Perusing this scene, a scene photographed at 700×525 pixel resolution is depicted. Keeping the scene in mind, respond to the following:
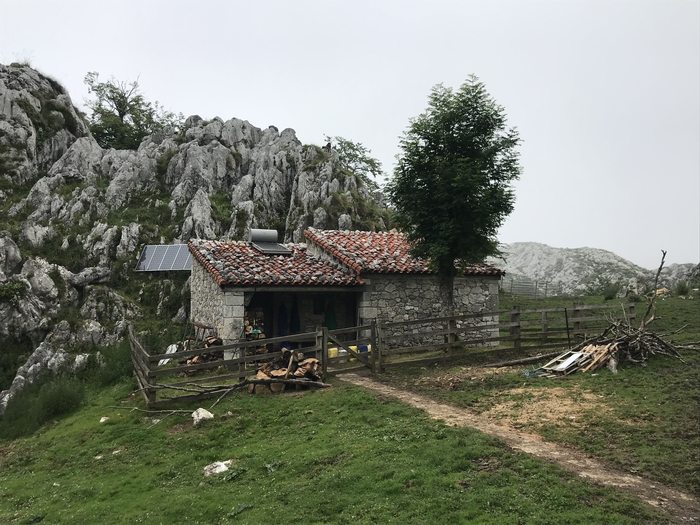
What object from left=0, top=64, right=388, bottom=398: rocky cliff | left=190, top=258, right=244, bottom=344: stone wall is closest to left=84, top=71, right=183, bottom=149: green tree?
left=0, top=64, right=388, bottom=398: rocky cliff

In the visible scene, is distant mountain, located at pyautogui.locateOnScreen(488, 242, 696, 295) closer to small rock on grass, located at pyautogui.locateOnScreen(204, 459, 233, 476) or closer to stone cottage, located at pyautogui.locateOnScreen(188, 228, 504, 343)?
stone cottage, located at pyautogui.locateOnScreen(188, 228, 504, 343)

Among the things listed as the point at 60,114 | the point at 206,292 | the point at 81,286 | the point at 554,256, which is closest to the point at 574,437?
the point at 206,292

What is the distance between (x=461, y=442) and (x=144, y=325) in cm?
2319

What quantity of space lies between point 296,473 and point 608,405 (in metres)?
5.98

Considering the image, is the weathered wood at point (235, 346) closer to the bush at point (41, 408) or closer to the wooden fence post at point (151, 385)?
the wooden fence post at point (151, 385)

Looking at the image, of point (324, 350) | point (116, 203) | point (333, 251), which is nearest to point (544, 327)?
point (324, 350)

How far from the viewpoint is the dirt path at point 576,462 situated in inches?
182

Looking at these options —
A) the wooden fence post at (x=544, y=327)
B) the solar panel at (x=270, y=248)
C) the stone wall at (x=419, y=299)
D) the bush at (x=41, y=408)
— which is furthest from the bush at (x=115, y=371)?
the wooden fence post at (x=544, y=327)

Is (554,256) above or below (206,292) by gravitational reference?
above

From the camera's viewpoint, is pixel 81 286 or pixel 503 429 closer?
pixel 503 429

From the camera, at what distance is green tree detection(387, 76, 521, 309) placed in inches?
585

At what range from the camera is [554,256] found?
100 m

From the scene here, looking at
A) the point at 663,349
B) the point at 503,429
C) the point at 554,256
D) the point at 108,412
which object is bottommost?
the point at 108,412

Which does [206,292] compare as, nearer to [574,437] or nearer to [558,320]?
[558,320]
